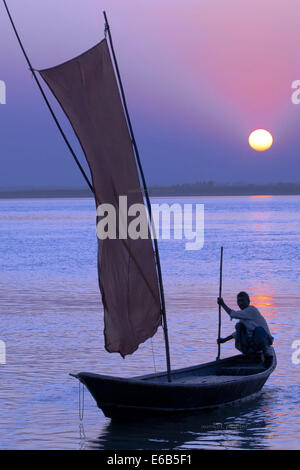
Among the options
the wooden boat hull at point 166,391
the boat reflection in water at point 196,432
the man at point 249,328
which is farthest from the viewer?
the man at point 249,328

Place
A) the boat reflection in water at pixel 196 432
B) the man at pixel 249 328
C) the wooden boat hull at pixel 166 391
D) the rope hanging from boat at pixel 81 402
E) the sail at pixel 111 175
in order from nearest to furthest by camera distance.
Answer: the boat reflection in water at pixel 196 432, the wooden boat hull at pixel 166 391, the sail at pixel 111 175, the rope hanging from boat at pixel 81 402, the man at pixel 249 328

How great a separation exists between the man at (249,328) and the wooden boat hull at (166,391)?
1.56 feet

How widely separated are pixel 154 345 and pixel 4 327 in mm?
4175

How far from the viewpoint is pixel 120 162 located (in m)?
13.2

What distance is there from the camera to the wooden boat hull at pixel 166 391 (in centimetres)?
1255

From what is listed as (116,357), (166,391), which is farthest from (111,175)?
(116,357)

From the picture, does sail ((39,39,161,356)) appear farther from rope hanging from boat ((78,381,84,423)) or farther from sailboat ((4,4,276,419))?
rope hanging from boat ((78,381,84,423))

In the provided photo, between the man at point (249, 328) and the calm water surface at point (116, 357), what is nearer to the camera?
the calm water surface at point (116, 357)

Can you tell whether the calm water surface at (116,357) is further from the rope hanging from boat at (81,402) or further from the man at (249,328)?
the man at (249,328)

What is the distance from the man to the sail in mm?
1687

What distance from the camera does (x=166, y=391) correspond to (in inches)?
506

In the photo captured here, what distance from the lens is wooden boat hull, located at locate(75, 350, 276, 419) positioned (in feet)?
41.2

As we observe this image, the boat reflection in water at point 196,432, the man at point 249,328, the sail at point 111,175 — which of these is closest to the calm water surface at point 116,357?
the boat reflection in water at point 196,432

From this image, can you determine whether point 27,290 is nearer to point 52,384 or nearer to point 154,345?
point 154,345
